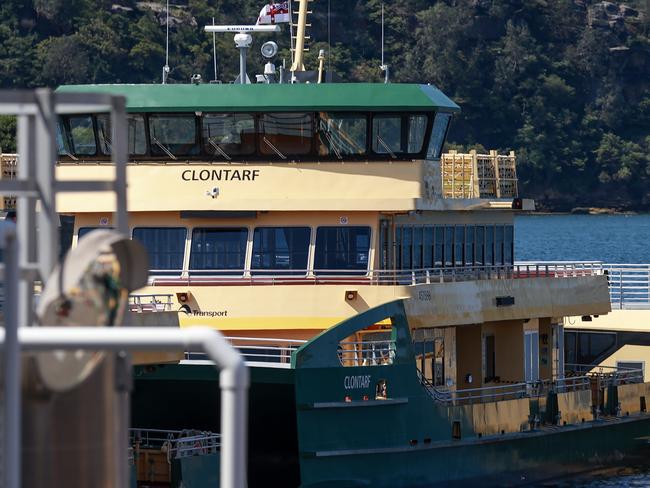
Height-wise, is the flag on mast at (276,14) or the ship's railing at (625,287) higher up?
the flag on mast at (276,14)

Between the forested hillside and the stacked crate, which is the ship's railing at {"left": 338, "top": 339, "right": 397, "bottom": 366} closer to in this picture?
the stacked crate

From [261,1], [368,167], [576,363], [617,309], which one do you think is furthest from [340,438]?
[261,1]

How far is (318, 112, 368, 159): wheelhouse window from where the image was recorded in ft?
88.8

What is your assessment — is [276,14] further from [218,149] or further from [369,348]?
[369,348]

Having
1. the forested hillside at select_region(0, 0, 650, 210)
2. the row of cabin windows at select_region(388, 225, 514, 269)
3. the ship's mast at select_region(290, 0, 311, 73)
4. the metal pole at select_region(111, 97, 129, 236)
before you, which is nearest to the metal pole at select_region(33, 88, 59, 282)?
the metal pole at select_region(111, 97, 129, 236)

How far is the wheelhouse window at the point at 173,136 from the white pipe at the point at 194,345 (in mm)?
19350

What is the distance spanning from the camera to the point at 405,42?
518 feet

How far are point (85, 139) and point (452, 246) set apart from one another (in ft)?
20.3

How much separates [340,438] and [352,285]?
2563mm

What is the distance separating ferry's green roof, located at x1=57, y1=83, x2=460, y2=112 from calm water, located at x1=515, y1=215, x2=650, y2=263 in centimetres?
7978

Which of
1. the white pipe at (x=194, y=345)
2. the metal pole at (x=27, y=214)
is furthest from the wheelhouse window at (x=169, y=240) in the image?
the white pipe at (x=194, y=345)

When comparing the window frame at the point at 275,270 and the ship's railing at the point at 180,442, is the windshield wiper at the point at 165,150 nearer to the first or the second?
the window frame at the point at 275,270

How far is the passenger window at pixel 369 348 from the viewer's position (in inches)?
982

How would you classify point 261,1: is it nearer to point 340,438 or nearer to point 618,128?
point 618,128
